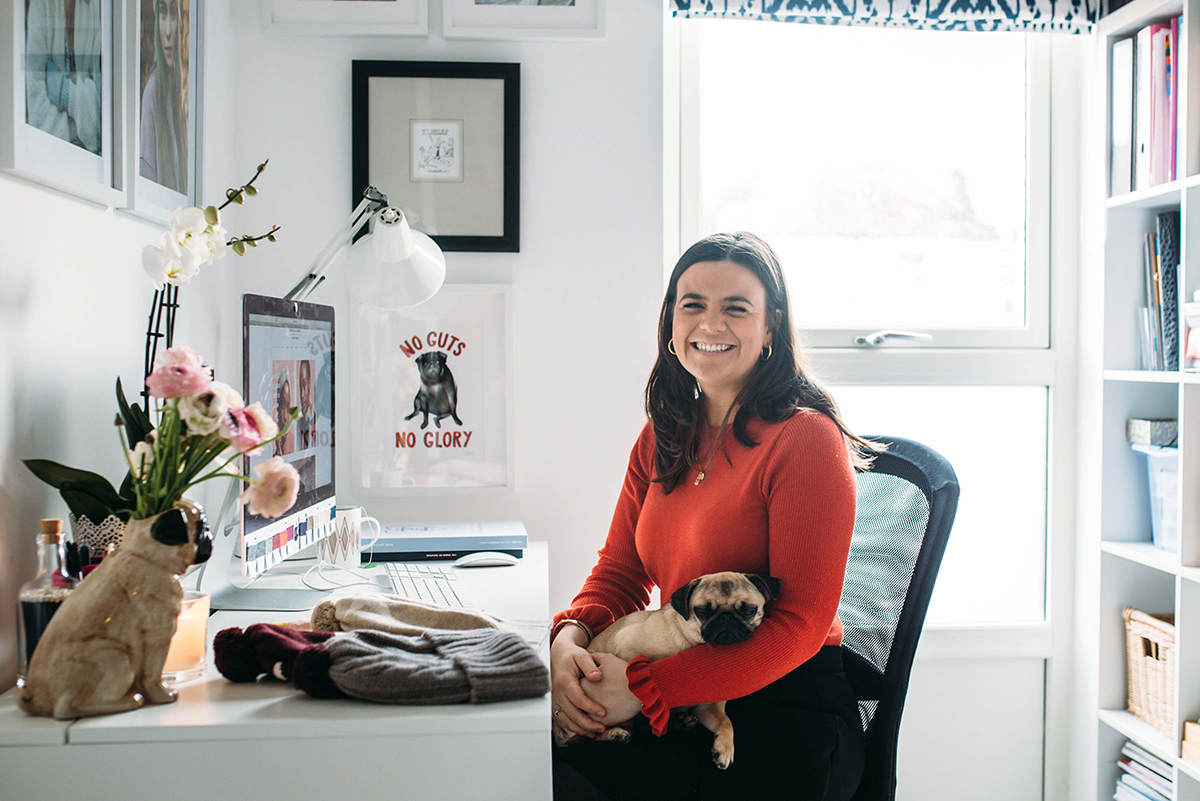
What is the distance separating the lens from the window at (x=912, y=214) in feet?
7.22

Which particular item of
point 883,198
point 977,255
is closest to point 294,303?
point 883,198

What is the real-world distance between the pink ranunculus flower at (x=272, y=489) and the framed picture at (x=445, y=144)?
1097 millimetres

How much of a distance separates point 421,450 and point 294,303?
0.67 metres

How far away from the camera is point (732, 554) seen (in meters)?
1.37

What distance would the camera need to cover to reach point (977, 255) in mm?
2256

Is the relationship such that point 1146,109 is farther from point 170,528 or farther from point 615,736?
point 170,528

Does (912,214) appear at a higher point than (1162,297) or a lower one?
higher

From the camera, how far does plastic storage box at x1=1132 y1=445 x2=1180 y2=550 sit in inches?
75.7

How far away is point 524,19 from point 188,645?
5.05 feet

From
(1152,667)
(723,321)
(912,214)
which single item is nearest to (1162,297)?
(912,214)

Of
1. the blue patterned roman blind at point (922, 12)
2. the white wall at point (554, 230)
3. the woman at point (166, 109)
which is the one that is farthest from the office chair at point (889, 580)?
the woman at point (166, 109)

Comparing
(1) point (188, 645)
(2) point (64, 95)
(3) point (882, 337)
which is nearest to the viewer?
(1) point (188, 645)

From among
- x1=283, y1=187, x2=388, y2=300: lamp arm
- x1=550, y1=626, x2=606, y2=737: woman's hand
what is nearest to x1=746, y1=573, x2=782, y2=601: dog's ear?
x1=550, y1=626, x2=606, y2=737: woman's hand

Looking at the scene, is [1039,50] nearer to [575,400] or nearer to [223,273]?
[575,400]
